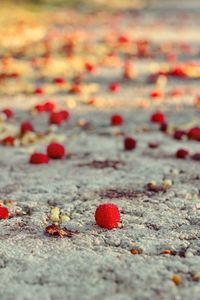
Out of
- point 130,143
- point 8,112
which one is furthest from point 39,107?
point 130,143

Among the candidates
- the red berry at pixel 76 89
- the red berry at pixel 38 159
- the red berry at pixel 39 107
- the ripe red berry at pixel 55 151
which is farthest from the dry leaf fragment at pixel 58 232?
the red berry at pixel 76 89

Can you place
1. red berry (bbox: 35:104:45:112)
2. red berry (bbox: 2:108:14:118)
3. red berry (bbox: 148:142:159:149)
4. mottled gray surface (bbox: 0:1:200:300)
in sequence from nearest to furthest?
mottled gray surface (bbox: 0:1:200:300)
red berry (bbox: 148:142:159:149)
red berry (bbox: 2:108:14:118)
red berry (bbox: 35:104:45:112)

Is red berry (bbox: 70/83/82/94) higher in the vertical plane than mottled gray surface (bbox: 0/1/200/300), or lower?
lower

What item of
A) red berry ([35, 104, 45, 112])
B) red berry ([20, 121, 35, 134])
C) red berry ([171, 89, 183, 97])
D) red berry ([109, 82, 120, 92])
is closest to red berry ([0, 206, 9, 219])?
red berry ([20, 121, 35, 134])

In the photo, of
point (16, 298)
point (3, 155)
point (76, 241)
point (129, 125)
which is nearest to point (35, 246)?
point (76, 241)

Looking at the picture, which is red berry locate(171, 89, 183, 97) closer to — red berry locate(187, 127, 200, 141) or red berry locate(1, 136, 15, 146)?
red berry locate(187, 127, 200, 141)

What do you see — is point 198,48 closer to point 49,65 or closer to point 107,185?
point 49,65

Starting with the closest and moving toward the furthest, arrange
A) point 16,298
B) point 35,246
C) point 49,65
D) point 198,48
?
1. point 16,298
2. point 35,246
3. point 49,65
4. point 198,48
